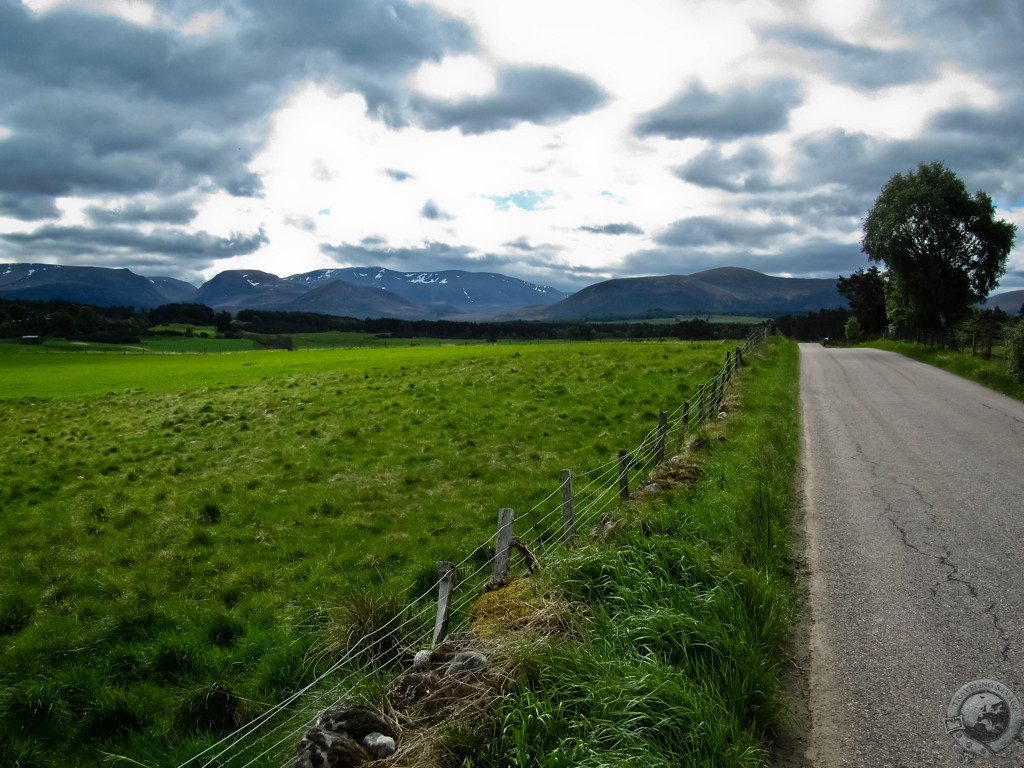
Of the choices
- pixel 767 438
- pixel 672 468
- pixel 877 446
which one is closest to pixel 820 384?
pixel 877 446

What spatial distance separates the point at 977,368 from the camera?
30.1 meters

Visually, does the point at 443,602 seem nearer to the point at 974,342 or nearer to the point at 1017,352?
the point at 1017,352

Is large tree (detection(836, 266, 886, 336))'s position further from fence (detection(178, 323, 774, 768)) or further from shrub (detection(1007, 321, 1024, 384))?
fence (detection(178, 323, 774, 768))

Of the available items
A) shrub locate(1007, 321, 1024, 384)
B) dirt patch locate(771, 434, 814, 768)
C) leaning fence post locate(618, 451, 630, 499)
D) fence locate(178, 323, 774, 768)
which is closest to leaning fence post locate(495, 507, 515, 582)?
fence locate(178, 323, 774, 768)

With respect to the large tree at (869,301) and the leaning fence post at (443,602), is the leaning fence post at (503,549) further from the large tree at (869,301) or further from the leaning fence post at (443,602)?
the large tree at (869,301)

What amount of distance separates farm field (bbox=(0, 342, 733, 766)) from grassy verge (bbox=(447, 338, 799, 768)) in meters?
3.21

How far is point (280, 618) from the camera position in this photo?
9766 mm

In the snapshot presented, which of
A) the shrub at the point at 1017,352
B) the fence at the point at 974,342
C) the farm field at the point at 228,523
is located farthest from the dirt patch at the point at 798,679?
the fence at the point at 974,342

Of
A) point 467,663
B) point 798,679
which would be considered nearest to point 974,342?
point 798,679

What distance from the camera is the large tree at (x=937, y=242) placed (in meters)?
50.2

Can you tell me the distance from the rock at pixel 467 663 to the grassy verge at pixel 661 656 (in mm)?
447

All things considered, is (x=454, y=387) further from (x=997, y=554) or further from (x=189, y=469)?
(x=997, y=554)

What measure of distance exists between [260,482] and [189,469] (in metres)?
3.53

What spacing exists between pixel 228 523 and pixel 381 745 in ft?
36.2
